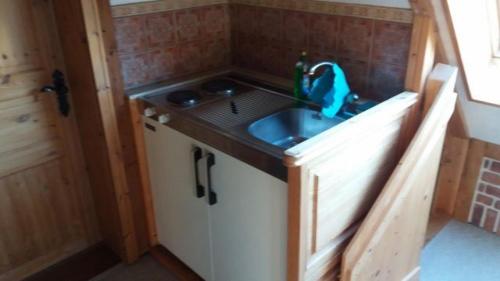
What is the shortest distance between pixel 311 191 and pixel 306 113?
1.72ft

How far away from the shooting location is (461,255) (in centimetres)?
218

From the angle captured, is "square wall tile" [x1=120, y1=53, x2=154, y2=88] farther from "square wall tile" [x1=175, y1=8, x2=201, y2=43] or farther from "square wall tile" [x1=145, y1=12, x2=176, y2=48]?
"square wall tile" [x1=175, y1=8, x2=201, y2=43]

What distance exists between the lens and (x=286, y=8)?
198 cm

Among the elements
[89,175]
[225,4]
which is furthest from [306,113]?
[89,175]

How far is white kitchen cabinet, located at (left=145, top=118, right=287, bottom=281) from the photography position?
1.47 meters

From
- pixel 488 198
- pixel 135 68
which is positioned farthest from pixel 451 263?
pixel 135 68

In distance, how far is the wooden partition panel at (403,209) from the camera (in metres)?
1.48

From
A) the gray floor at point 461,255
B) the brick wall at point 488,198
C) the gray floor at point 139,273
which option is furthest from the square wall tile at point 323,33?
the gray floor at point 139,273

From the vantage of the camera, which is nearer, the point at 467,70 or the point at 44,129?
the point at 467,70

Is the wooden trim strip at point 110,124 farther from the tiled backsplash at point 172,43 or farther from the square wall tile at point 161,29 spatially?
the square wall tile at point 161,29

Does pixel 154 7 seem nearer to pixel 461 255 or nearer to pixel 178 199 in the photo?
pixel 178 199

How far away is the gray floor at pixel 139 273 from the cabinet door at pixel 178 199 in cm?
13

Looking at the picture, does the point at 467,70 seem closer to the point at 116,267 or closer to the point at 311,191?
the point at 311,191

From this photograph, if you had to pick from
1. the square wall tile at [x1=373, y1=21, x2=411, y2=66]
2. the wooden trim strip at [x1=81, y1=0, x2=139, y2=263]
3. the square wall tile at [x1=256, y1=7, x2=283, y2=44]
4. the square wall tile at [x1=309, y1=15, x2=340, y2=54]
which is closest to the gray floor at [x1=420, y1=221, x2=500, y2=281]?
the square wall tile at [x1=373, y1=21, x2=411, y2=66]
